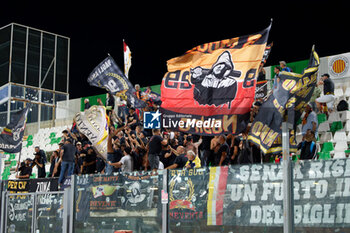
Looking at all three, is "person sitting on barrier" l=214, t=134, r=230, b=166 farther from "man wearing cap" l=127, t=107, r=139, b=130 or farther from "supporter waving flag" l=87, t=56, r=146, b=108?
"man wearing cap" l=127, t=107, r=139, b=130

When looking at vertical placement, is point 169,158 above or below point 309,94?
below

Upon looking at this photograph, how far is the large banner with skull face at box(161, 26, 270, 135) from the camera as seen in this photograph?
10.6 m

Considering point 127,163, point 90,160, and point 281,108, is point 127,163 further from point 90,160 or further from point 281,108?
point 281,108

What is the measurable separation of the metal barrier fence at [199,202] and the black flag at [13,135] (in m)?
7.23

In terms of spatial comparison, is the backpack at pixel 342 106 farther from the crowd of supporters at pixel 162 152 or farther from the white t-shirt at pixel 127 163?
the white t-shirt at pixel 127 163

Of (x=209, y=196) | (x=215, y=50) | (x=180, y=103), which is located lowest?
(x=209, y=196)

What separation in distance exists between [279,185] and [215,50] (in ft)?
11.0

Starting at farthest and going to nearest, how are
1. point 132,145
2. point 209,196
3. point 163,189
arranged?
point 132,145, point 163,189, point 209,196

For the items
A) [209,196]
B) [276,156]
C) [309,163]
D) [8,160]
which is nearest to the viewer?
[309,163]

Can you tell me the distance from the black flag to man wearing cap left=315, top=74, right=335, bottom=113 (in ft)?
36.0

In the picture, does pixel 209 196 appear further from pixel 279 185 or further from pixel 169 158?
pixel 169 158

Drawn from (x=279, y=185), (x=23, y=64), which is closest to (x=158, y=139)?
(x=279, y=185)

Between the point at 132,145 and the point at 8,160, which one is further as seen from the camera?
the point at 8,160

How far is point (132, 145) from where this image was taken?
56.0ft
